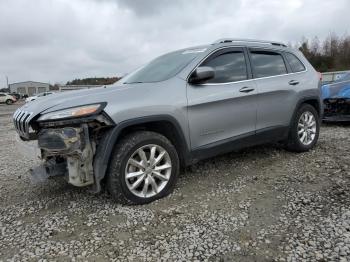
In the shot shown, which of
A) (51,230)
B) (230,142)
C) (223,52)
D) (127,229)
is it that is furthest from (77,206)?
(223,52)

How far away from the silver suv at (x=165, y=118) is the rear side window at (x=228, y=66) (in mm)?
15

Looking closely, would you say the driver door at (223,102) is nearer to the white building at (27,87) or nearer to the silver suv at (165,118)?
the silver suv at (165,118)

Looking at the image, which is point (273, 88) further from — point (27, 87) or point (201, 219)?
point (27, 87)

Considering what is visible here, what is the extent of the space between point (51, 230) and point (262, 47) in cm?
378

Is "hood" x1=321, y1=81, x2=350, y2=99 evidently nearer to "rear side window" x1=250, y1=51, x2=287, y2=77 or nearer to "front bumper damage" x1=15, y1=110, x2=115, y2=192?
"rear side window" x1=250, y1=51, x2=287, y2=77

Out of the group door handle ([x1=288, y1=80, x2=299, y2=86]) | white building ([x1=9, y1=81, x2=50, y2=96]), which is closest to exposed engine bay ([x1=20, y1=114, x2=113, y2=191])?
door handle ([x1=288, y1=80, x2=299, y2=86])

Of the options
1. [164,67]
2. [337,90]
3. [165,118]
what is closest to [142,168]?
[165,118]

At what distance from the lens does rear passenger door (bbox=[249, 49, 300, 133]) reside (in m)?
4.71

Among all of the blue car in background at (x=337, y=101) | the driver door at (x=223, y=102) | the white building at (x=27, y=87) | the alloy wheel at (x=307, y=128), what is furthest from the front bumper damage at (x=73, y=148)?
the white building at (x=27, y=87)

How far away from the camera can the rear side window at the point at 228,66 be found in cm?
427

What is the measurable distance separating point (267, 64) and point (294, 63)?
726 mm

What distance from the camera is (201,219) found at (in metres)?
3.29

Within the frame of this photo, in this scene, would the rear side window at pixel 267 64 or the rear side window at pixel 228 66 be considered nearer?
the rear side window at pixel 228 66

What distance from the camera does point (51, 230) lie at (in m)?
3.19
